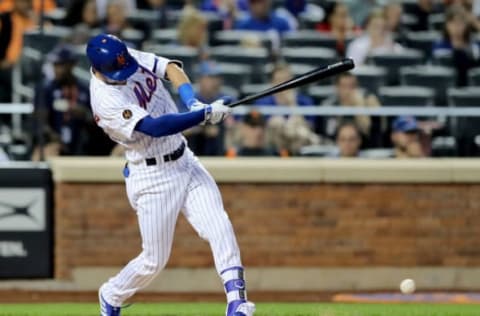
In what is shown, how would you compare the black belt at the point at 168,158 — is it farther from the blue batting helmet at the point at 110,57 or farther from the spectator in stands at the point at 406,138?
the spectator in stands at the point at 406,138

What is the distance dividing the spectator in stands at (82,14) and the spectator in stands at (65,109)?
3.91ft

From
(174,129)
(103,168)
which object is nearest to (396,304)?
(103,168)

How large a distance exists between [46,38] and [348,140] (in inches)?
123

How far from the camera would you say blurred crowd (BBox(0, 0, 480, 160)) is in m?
12.1

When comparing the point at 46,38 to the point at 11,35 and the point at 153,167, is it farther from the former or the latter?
the point at 153,167

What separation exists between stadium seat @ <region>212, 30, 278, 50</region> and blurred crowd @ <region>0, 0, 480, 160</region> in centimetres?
1

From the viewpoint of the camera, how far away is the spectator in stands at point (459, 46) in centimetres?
1370

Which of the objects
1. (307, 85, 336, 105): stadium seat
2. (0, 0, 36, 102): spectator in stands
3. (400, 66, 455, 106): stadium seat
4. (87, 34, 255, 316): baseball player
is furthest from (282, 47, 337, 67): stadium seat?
(87, 34, 255, 316): baseball player

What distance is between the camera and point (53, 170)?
11.9 m

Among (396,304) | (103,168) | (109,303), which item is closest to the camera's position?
(109,303)

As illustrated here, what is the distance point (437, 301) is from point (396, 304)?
0.49m

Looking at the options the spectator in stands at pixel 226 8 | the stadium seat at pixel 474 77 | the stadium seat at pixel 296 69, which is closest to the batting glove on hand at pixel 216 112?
the stadium seat at pixel 296 69

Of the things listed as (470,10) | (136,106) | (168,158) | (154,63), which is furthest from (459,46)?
(136,106)

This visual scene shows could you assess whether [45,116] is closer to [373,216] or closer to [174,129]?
[373,216]
